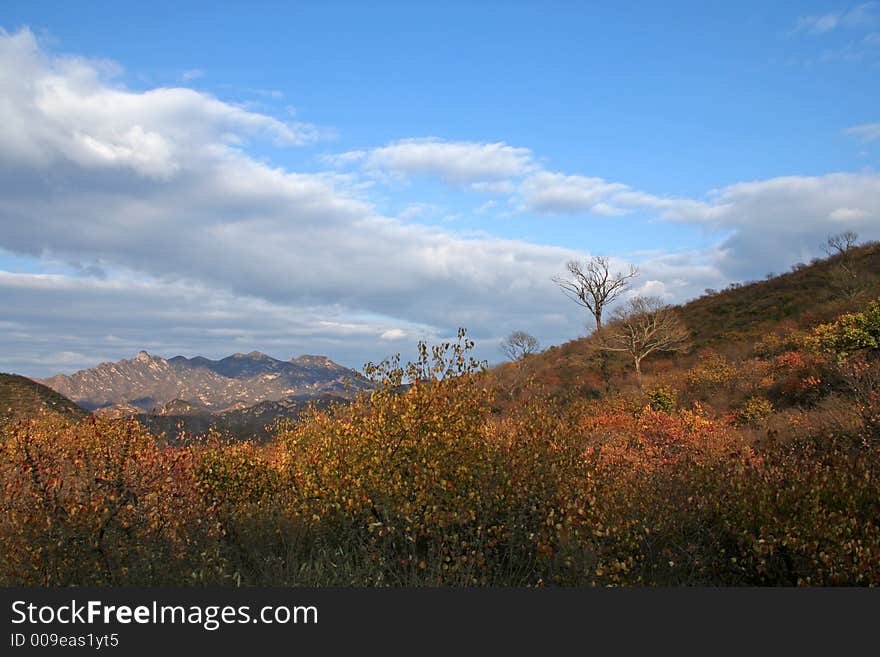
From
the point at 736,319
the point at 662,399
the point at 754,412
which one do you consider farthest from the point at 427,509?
the point at 736,319

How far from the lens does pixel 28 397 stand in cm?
4181

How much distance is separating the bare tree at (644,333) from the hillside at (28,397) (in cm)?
3554

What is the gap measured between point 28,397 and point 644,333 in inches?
1670

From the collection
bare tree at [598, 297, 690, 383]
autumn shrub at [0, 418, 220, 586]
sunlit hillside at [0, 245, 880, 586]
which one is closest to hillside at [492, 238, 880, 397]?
bare tree at [598, 297, 690, 383]

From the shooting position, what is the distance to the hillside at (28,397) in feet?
126

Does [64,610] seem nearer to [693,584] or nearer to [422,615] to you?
[422,615]

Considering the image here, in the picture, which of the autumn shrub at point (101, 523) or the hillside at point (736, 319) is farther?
the hillside at point (736, 319)

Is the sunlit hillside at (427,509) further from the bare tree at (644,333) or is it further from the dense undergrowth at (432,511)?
the bare tree at (644,333)

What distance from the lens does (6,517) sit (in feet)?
25.4

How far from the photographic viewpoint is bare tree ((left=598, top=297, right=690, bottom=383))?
135 feet

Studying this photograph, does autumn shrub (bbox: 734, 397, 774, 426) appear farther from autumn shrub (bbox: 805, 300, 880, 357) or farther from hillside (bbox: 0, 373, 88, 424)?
hillside (bbox: 0, 373, 88, 424)

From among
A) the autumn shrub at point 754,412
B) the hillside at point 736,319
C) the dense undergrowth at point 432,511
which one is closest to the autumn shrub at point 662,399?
the autumn shrub at point 754,412

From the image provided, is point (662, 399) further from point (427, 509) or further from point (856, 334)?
point (427, 509)

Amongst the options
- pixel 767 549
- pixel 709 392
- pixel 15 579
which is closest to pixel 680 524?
pixel 767 549
